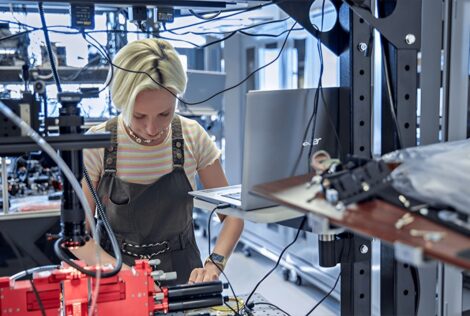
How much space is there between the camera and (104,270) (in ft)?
3.03

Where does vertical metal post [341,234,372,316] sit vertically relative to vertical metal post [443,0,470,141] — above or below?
below

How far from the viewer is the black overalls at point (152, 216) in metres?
1.60

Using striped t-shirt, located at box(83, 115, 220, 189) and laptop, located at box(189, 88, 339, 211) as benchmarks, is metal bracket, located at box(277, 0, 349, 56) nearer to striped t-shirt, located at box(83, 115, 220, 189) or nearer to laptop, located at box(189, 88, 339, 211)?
laptop, located at box(189, 88, 339, 211)

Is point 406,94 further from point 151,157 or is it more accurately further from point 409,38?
point 151,157

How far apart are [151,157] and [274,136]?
0.63m

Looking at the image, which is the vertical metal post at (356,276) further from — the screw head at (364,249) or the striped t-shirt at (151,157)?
the striped t-shirt at (151,157)

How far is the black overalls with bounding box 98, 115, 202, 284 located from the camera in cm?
160

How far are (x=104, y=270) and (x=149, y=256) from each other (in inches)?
26.4

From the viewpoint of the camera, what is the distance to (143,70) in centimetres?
149

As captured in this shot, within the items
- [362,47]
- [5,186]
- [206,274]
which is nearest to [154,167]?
[206,274]

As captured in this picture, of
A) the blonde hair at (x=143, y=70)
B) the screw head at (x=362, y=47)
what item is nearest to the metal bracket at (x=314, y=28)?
the screw head at (x=362, y=47)

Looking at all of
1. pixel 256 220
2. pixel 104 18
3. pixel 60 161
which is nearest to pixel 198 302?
pixel 256 220

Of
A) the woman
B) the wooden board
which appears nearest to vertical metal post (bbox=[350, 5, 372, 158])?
the wooden board

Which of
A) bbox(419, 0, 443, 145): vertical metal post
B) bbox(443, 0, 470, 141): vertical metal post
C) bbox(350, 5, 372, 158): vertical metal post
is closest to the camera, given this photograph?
bbox(350, 5, 372, 158): vertical metal post
